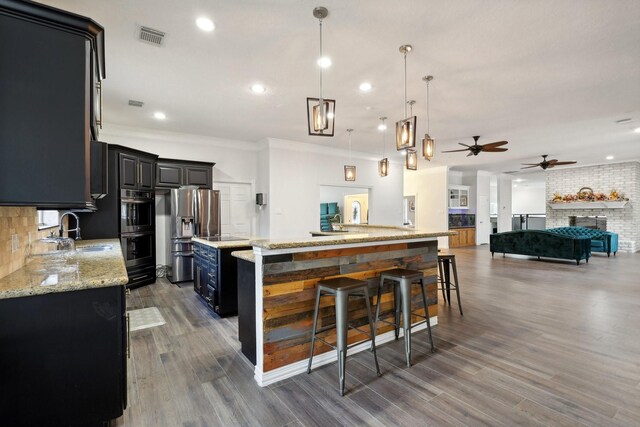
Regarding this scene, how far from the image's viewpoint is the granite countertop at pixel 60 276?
1.51m

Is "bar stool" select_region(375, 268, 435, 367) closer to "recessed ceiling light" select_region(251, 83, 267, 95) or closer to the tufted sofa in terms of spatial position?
"recessed ceiling light" select_region(251, 83, 267, 95)

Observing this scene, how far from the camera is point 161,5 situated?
241 centimetres

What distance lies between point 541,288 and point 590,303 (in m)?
0.82

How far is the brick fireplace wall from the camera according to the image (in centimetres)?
935

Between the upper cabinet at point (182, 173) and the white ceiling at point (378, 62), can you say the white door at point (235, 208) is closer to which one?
the upper cabinet at point (182, 173)

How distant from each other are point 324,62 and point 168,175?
3853 mm

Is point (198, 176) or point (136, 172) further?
point (198, 176)

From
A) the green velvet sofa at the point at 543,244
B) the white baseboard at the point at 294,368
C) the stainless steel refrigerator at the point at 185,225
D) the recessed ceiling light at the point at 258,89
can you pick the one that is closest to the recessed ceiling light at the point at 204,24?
the recessed ceiling light at the point at 258,89

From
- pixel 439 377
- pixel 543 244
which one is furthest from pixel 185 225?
pixel 543 244

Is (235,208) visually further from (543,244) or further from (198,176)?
(543,244)

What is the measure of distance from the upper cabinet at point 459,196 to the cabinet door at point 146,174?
919 cm

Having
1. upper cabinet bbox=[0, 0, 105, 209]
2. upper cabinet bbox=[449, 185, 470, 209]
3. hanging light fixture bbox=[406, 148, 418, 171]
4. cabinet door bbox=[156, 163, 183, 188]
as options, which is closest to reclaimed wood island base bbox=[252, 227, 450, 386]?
upper cabinet bbox=[0, 0, 105, 209]

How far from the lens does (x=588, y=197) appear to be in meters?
9.84

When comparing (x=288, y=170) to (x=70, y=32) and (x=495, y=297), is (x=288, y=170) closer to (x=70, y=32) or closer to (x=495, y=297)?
(x=495, y=297)
